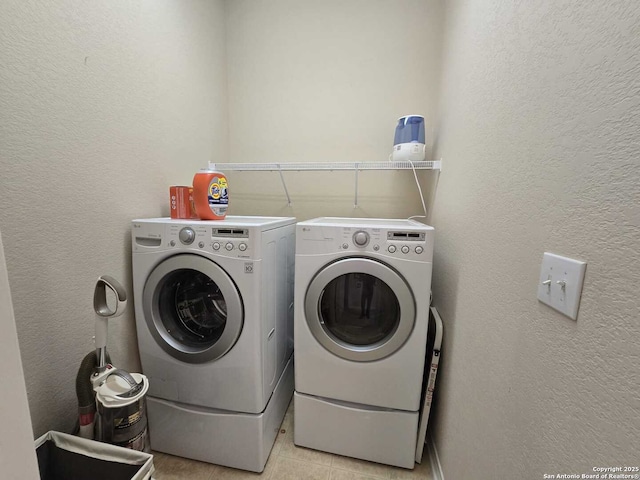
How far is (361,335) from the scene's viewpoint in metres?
1.24

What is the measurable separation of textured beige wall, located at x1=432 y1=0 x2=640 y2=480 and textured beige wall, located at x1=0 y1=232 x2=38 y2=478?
3.10 ft

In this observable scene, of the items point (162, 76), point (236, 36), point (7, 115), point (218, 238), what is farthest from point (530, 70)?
point (236, 36)

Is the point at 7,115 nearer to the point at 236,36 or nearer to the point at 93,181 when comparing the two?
the point at 93,181

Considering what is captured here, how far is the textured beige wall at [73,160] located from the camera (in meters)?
0.81

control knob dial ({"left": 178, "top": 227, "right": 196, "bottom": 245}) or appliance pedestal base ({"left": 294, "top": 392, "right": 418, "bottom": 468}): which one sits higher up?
control knob dial ({"left": 178, "top": 227, "right": 196, "bottom": 245})

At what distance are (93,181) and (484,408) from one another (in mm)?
1617

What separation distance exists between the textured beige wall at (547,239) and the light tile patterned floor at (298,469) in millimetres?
338

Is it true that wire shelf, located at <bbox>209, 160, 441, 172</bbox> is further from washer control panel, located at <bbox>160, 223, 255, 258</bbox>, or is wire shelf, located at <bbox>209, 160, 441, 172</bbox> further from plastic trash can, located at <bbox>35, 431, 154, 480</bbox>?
plastic trash can, located at <bbox>35, 431, 154, 480</bbox>

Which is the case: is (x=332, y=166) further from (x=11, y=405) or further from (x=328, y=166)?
(x=11, y=405)

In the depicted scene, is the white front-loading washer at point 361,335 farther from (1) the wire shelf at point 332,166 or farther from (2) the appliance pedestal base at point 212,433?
(1) the wire shelf at point 332,166

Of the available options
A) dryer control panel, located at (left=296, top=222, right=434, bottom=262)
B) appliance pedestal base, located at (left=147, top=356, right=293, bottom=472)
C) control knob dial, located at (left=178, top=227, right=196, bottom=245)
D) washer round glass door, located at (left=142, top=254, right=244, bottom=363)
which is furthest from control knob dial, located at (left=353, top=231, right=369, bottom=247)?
appliance pedestal base, located at (left=147, top=356, right=293, bottom=472)

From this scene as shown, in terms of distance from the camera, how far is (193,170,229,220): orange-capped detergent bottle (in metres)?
1.22

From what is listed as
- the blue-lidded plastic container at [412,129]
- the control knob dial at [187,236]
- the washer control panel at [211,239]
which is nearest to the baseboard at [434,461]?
the washer control panel at [211,239]

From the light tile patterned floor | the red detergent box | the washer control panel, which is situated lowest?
the light tile patterned floor
